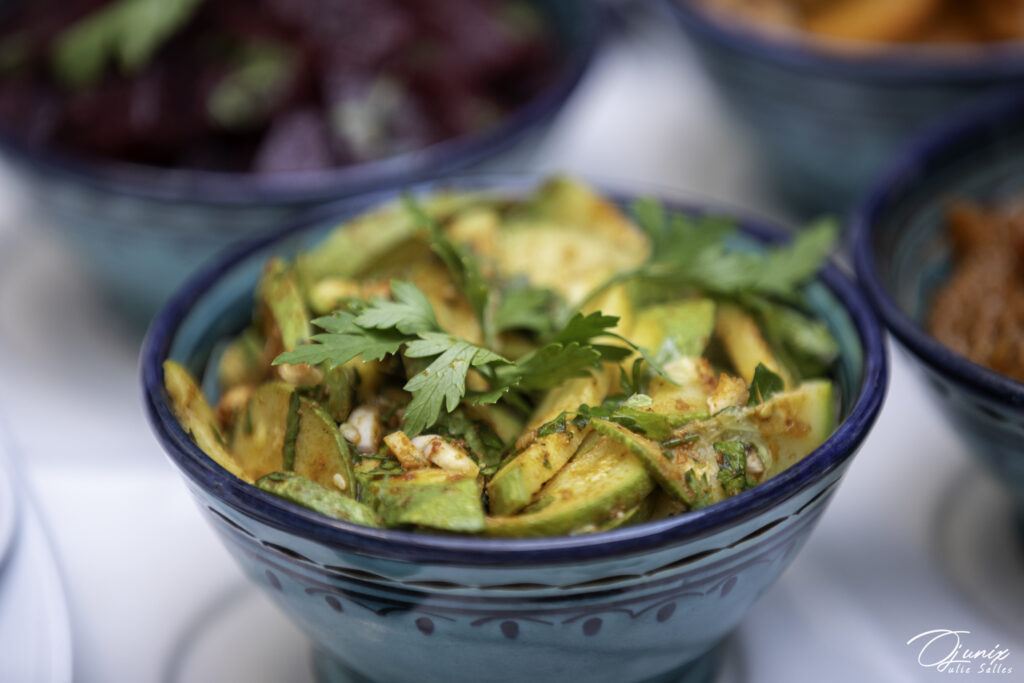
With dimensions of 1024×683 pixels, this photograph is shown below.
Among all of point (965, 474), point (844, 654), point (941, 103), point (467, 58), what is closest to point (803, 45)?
point (941, 103)

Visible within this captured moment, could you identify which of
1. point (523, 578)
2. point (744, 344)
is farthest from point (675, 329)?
point (523, 578)

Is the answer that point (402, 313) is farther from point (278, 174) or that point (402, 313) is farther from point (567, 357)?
point (278, 174)

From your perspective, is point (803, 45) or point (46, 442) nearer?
point (46, 442)

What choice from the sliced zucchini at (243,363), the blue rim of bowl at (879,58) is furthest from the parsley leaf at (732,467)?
the blue rim of bowl at (879,58)

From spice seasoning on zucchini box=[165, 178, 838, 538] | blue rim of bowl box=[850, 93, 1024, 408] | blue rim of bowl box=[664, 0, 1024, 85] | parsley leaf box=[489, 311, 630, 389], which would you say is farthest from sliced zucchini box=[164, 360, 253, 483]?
blue rim of bowl box=[664, 0, 1024, 85]

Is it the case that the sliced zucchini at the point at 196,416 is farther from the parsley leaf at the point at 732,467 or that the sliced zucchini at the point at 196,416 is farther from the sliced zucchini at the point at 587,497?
the parsley leaf at the point at 732,467

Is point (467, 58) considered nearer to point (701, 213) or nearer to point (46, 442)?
point (701, 213)
